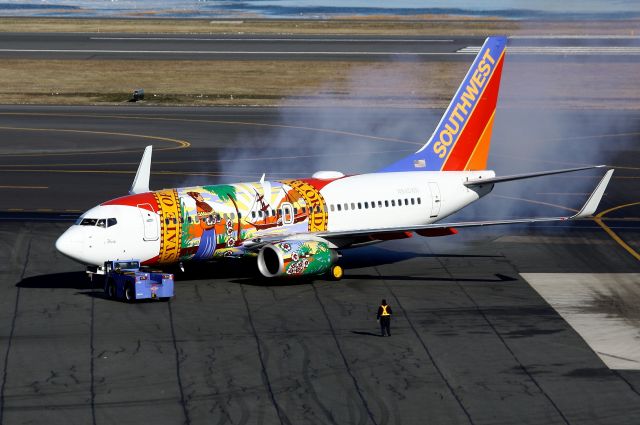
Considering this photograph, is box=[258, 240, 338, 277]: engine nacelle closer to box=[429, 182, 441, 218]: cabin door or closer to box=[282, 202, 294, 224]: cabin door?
box=[282, 202, 294, 224]: cabin door

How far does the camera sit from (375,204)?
6391 centimetres

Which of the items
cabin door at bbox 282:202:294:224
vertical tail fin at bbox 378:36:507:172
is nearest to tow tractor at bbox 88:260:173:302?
cabin door at bbox 282:202:294:224

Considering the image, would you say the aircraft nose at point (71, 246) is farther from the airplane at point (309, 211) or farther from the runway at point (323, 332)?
the runway at point (323, 332)

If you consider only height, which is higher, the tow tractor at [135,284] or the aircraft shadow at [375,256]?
the tow tractor at [135,284]

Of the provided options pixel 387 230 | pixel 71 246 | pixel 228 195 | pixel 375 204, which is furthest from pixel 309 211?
pixel 71 246

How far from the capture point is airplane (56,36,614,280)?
5741 centimetres

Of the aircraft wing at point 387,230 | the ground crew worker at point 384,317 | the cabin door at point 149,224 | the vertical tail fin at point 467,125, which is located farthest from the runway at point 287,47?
the ground crew worker at point 384,317

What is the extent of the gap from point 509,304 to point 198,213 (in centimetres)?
1641

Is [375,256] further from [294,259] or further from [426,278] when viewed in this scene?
[294,259]

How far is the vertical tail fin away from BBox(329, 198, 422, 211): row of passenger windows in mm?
3242

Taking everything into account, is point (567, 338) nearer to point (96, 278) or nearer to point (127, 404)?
point (127, 404)

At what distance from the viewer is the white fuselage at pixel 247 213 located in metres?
57.1

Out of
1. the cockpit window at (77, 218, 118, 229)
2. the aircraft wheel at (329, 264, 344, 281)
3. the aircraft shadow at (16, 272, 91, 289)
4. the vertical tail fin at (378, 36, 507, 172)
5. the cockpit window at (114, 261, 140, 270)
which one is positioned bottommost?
the aircraft shadow at (16, 272, 91, 289)

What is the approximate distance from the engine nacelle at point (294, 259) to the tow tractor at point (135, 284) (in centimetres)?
557
